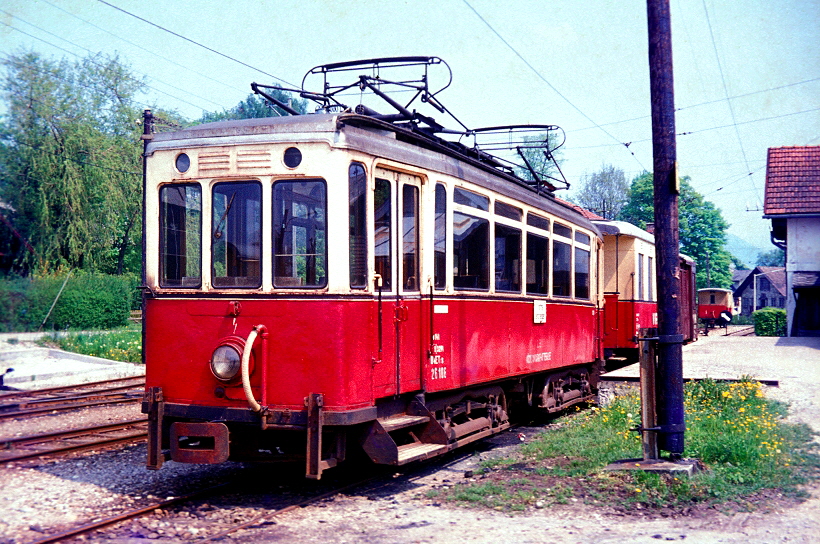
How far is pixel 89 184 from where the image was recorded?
27.3 m

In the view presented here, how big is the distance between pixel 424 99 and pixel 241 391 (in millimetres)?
3847

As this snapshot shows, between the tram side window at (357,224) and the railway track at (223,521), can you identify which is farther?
the tram side window at (357,224)

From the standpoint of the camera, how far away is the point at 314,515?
6.36m

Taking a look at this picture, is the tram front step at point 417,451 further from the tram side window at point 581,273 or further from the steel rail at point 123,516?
the tram side window at point 581,273

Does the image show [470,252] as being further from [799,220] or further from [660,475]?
[799,220]

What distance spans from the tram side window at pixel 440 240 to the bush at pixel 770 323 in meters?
35.1

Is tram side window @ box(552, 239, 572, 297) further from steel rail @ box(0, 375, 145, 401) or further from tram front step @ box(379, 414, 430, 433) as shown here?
steel rail @ box(0, 375, 145, 401)

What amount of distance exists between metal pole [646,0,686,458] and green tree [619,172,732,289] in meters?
57.5

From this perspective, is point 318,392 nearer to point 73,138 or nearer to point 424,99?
point 424,99

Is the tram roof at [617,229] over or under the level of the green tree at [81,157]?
under

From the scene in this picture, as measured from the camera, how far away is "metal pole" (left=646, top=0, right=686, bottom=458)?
7875 millimetres

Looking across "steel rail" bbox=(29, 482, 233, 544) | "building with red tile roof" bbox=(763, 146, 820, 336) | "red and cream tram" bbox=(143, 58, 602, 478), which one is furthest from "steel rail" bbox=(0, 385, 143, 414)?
"building with red tile roof" bbox=(763, 146, 820, 336)

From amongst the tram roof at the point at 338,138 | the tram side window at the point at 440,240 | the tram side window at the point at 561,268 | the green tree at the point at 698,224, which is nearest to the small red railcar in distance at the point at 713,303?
the green tree at the point at 698,224

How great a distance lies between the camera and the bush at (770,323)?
38031 millimetres
